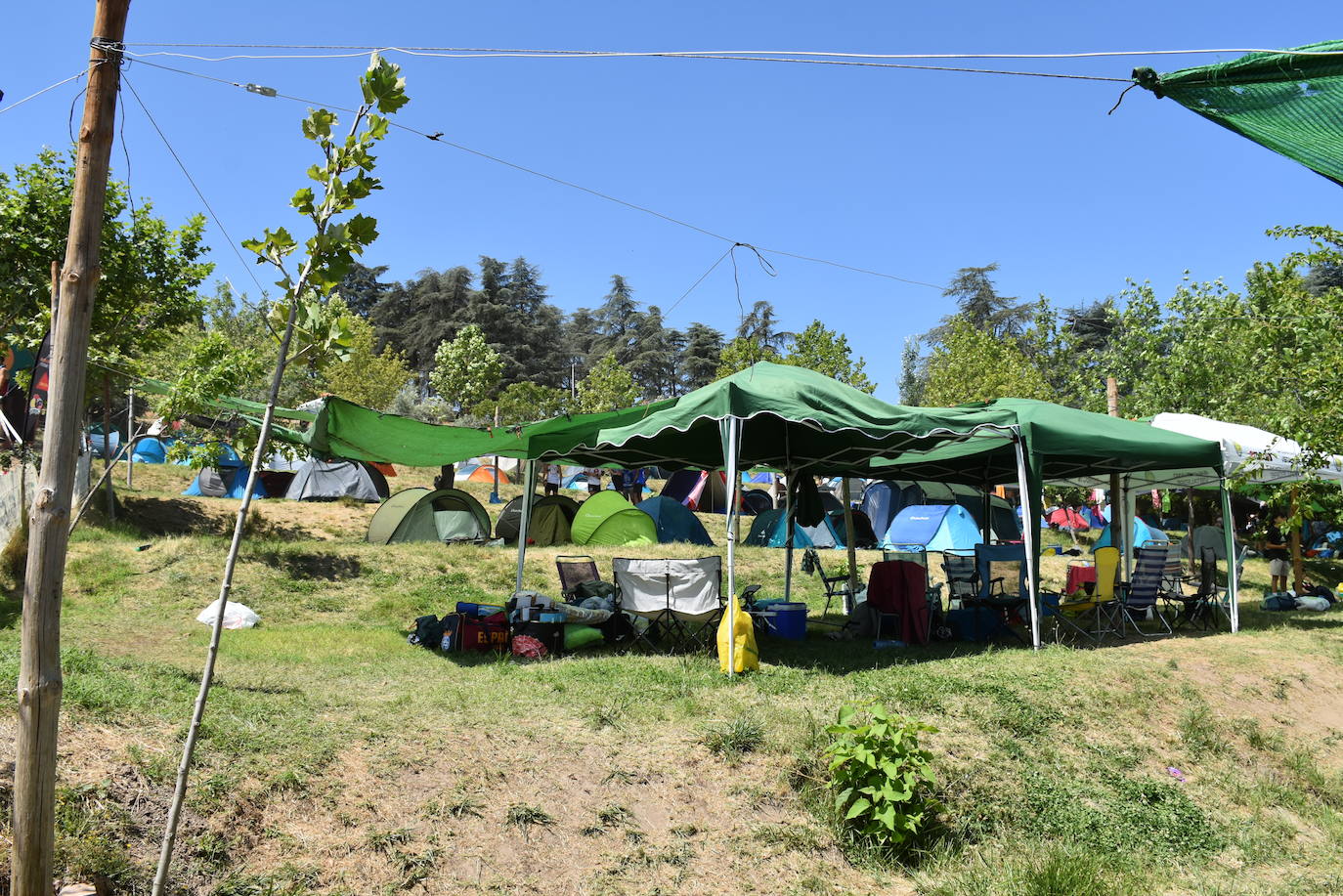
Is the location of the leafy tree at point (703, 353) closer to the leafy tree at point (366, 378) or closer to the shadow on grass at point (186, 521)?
the leafy tree at point (366, 378)

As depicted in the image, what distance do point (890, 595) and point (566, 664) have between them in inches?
131

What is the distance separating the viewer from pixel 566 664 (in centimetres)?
745

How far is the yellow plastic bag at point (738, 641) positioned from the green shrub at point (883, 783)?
1.79 metres

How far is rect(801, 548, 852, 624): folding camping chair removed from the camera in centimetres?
1041

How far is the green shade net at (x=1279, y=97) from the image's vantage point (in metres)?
2.64

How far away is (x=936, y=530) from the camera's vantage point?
54.1ft

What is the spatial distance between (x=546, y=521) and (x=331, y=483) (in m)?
6.46

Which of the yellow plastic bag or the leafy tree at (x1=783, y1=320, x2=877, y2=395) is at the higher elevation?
the leafy tree at (x1=783, y1=320, x2=877, y2=395)

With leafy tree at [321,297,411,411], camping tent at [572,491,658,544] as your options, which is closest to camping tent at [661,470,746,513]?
camping tent at [572,491,658,544]

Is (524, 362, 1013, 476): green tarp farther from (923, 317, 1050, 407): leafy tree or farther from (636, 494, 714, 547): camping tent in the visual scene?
(923, 317, 1050, 407): leafy tree

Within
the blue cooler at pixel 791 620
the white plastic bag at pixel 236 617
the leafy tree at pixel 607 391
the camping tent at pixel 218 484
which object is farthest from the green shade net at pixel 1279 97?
the leafy tree at pixel 607 391

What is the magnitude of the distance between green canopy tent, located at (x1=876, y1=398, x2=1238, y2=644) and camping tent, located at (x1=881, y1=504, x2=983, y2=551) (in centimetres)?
441

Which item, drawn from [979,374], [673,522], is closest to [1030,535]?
[673,522]

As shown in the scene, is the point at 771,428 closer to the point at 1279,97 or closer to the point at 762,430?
the point at 762,430
